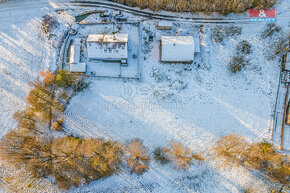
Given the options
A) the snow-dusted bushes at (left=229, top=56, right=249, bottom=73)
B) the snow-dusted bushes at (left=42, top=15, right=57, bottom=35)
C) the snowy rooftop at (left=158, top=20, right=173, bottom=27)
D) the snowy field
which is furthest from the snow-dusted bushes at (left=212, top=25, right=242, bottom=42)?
the snow-dusted bushes at (left=42, top=15, right=57, bottom=35)

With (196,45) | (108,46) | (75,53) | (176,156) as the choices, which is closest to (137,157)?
(176,156)

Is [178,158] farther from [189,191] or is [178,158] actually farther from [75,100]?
[75,100]

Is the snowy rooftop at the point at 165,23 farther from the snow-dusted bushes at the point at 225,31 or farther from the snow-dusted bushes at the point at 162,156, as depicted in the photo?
the snow-dusted bushes at the point at 162,156

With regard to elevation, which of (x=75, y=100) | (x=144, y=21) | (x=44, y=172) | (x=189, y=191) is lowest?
(x=189, y=191)

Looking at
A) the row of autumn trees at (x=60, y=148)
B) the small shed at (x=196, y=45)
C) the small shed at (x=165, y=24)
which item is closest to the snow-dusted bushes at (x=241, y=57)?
the small shed at (x=196, y=45)

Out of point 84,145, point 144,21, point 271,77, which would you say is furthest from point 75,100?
point 271,77

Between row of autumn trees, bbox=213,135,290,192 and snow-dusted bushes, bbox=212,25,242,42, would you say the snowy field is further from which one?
row of autumn trees, bbox=213,135,290,192
